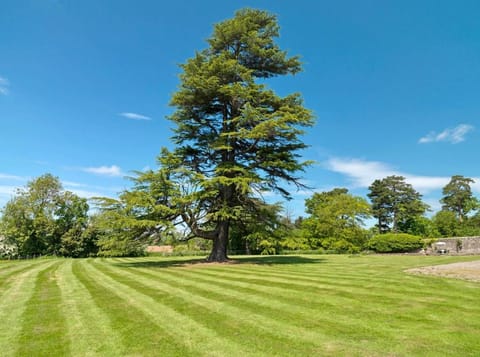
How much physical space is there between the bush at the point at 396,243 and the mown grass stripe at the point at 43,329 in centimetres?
3723

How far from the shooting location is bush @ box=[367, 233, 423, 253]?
35.3 m

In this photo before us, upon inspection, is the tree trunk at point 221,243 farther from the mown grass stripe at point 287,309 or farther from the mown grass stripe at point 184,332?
the mown grass stripe at point 184,332

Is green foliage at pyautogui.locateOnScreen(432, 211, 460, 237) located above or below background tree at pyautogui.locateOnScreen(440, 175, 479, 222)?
below

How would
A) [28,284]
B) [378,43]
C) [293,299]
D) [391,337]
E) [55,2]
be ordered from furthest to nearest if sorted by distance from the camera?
[378,43]
[55,2]
[28,284]
[293,299]
[391,337]

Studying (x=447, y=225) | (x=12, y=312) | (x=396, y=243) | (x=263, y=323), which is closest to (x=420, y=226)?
(x=447, y=225)

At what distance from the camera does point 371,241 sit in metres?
38.0

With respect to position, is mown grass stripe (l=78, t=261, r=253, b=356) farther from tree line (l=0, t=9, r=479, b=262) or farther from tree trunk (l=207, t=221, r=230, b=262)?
tree trunk (l=207, t=221, r=230, b=262)

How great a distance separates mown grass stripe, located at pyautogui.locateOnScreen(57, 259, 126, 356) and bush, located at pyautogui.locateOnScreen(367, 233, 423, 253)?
36890 millimetres

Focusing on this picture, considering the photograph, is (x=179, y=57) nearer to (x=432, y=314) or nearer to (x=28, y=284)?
(x=28, y=284)

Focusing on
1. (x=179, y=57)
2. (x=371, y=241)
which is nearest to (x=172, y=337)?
(x=179, y=57)

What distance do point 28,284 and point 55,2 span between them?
10.8 meters

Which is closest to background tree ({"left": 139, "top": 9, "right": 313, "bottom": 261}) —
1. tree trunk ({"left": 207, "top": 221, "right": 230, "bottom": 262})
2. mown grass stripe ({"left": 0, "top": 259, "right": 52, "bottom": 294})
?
tree trunk ({"left": 207, "top": 221, "right": 230, "bottom": 262})

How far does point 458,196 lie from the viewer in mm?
54875

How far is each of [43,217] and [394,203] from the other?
55.6 metres
